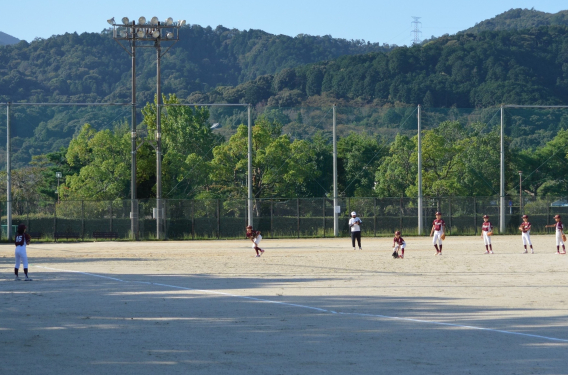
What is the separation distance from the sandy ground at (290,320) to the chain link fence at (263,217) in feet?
77.2

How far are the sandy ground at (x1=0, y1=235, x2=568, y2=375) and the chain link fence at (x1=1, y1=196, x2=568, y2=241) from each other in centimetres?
2353

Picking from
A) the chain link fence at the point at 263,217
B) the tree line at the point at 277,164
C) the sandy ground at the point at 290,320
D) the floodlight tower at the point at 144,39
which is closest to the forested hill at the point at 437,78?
the tree line at the point at 277,164

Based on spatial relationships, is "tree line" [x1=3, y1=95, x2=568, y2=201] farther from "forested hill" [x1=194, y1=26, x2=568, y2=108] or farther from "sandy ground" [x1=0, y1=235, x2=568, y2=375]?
"forested hill" [x1=194, y1=26, x2=568, y2=108]

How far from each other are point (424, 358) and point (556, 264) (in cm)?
1595

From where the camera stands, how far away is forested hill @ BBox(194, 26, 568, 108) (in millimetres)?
146750

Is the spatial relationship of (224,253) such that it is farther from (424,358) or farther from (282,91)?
(282,91)

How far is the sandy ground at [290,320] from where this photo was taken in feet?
29.9

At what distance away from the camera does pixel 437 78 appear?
158m

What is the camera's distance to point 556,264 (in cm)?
2364

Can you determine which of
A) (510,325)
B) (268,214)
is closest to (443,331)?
(510,325)

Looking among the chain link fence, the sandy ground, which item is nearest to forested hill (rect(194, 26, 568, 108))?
the chain link fence

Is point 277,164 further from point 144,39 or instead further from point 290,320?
point 290,320

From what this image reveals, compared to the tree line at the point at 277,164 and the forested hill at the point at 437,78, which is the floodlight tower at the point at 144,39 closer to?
the tree line at the point at 277,164

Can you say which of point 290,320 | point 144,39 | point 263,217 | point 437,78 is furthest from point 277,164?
point 437,78
